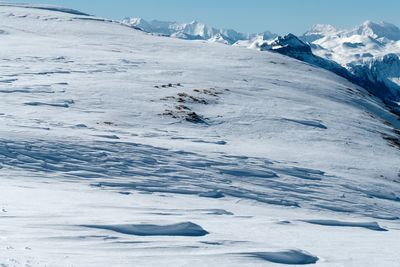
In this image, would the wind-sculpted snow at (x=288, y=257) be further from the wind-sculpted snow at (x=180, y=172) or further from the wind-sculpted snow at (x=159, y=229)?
the wind-sculpted snow at (x=180, y=172)

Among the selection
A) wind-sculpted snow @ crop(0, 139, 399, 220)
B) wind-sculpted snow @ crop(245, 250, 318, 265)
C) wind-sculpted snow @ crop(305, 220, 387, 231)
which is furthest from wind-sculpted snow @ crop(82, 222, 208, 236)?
wind-sculpted snow @ crop(0, 139, 399, 220)

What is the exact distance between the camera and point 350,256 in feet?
29.3

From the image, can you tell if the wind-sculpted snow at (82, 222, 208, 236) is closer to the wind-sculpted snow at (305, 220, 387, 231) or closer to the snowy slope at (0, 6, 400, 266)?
the snowy slope at (0, 6, 400, 266)

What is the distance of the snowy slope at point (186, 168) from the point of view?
8.55 m

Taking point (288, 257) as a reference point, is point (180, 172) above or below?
below

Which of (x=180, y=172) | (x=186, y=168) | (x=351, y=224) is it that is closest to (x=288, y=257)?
(x=351, y=224)

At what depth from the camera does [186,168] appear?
52.9 ft

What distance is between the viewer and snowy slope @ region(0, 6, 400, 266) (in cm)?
855

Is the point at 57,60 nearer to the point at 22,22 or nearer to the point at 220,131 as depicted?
the point at 220,131

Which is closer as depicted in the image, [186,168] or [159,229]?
[159,229]

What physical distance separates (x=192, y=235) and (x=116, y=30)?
5833cm

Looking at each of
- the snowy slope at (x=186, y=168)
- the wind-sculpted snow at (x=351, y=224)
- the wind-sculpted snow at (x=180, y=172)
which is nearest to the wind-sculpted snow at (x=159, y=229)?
the snowy slope at (x=186, y=168)

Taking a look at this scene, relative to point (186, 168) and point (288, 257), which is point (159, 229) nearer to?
point (288, 257)

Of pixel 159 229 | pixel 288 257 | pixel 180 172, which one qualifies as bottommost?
pixel 180 172
